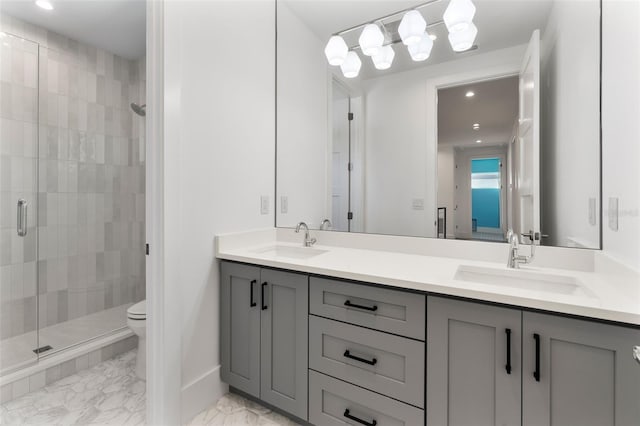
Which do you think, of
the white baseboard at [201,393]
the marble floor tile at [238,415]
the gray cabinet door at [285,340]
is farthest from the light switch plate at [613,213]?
the white baseboard at [201,393]

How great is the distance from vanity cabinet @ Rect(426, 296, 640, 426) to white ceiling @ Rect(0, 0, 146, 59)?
2728 millimetres

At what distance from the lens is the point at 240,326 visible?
1554mm

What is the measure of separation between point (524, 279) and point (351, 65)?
155 centimetres

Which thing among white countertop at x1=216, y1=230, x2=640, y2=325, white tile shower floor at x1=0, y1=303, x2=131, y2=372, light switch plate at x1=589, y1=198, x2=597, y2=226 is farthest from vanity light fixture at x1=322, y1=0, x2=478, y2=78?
white tile shower floor at x1=0, y1=303, x2=131, y2=372

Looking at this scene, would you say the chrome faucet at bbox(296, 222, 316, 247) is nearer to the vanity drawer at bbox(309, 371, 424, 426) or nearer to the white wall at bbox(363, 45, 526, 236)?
the white wall at bbox(363, 45, 526, 236)

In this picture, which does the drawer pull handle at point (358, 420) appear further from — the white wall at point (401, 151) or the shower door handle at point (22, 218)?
the shower door handle at point (22, 218)

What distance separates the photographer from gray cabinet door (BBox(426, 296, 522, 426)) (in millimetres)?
919

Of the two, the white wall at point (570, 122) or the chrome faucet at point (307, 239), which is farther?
the chrome faucet at point (307, 239)

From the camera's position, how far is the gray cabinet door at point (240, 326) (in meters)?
1.49

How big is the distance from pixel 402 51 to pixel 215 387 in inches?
88.1

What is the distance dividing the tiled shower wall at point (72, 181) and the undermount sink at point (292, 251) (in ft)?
5.53

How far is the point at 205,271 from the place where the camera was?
1544mm

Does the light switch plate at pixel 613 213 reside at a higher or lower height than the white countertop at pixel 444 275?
higher

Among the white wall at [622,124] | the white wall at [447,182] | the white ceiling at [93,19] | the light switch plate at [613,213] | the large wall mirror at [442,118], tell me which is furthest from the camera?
the white ceiling at [93,19]
